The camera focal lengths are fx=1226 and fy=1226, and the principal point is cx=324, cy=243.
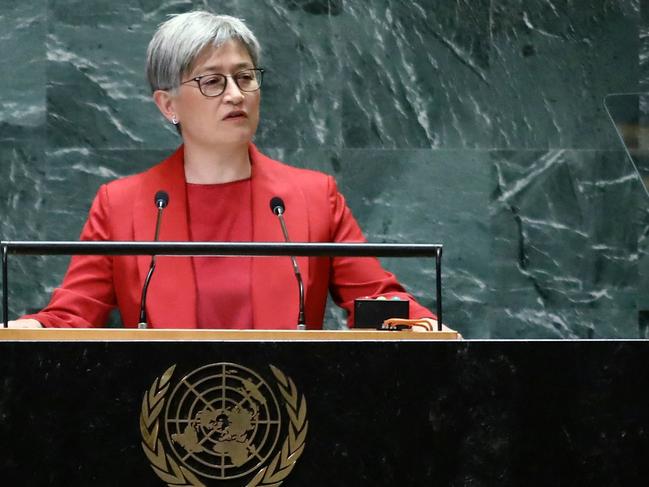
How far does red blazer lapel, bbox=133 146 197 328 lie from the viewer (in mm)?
3301

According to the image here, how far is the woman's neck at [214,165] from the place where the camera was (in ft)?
11.6

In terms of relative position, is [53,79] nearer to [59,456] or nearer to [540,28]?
[540,28]

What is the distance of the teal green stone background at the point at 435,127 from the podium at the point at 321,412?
2.41 metres

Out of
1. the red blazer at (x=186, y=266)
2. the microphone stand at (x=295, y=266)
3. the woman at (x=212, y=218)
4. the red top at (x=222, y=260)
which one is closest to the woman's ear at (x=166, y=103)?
the woman at (x=212, y=218)

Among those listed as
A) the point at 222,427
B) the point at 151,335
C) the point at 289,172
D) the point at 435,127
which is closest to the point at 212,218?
the point at 289,172

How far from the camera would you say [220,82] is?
11.3 ft

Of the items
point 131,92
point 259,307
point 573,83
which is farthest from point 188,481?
point 573,83

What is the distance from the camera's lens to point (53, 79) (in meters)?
4.70

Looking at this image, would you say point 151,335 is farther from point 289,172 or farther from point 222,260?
point 289,172

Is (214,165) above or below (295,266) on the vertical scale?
above

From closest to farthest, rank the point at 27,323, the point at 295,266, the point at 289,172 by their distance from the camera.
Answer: the point at 27,323 → the point at 295,266 → the point at 289,172

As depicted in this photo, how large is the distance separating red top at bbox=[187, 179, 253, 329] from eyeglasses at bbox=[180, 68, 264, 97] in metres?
0.28

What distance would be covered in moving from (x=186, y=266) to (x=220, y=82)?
525mm

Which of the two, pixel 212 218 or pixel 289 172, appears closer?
pixel 212 218
